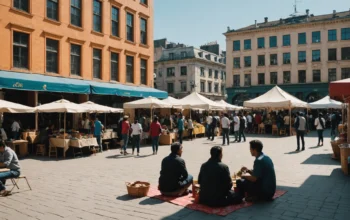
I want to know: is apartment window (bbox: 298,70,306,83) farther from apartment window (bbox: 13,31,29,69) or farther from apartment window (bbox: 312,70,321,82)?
apartment window (bbox: 13,31,29,69)

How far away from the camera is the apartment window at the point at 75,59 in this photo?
20766 millimetres

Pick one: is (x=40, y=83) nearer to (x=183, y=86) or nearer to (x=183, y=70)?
(x=183, y=86)

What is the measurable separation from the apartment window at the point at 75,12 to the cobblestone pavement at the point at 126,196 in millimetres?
11714

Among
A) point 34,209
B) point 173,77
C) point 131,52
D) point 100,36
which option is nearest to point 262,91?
point 173,77

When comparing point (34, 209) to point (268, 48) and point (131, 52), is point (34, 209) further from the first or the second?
point (268, 48)

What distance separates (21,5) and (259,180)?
1696 centimetres

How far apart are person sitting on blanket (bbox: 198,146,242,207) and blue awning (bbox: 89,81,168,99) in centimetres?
1542

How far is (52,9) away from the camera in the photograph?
19.7 m

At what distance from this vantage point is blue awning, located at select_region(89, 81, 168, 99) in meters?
20.8

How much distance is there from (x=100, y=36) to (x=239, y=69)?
34.6 m

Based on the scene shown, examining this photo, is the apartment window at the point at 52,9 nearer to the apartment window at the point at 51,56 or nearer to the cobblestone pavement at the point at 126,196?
the apartment window at the point at 51,56

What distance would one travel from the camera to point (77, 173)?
400 inches

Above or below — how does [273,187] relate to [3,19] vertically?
below

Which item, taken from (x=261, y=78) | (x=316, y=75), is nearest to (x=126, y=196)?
(x=316, y=75)
